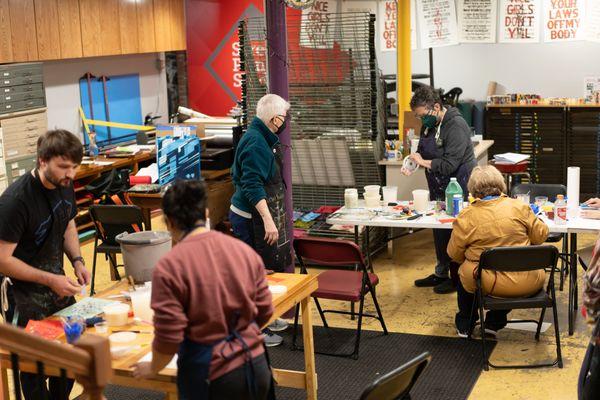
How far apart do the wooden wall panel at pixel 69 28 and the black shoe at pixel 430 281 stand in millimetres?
4978

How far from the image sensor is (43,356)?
3.06 metres

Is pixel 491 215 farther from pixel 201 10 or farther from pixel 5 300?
pixel 201 10

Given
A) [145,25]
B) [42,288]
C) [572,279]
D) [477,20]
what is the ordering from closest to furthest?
[42,288]
[572,279]
[477,20]
[145,25]

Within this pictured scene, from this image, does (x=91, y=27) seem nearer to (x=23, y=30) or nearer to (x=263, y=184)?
(x=23, y=30)

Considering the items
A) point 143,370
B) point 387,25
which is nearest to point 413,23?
point 387,25

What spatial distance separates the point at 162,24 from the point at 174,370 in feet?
27.9

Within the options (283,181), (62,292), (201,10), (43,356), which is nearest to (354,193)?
(283,181)

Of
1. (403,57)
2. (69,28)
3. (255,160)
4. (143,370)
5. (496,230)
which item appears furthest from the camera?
(69,28)

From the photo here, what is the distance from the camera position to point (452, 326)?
6.64 meters

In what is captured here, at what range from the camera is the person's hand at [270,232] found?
6013mm

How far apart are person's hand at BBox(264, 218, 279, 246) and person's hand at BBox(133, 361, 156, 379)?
2.41 m

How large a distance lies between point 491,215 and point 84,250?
16.7 feet

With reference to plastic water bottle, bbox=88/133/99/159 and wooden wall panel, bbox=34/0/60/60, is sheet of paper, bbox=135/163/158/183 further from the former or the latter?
wooden wall panel, bbox=34/0/60/60

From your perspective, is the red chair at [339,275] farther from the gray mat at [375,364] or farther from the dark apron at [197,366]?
the dark apron at [197,366]
